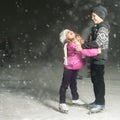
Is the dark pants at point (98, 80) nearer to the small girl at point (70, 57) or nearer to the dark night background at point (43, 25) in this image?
the small girl at point (70, 57)

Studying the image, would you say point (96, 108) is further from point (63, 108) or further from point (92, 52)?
point (92, 52)

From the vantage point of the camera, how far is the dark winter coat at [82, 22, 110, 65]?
721 centimetres

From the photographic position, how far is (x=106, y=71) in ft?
35.7

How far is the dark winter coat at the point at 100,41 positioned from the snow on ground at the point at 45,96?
0.83m

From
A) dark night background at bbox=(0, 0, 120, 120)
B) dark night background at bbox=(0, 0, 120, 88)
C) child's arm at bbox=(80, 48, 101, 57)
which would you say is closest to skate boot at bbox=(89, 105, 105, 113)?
child's arm at bbox=(80, 48, 101, 57)

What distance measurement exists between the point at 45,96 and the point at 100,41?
72.5 inches

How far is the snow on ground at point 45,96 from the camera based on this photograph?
7324mm

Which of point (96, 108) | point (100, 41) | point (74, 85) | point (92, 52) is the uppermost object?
point (100, 41)

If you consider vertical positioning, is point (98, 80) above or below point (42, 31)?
below

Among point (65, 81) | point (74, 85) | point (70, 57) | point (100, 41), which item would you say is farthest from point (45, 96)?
point (100, 41)

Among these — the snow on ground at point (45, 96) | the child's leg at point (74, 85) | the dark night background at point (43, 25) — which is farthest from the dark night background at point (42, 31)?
the child's leg at point (74, 85)

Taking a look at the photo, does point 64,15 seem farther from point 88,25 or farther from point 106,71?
point 106,71

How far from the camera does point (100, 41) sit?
7207mm

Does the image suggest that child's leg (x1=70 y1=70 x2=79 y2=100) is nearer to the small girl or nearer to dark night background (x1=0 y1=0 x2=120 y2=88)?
the small girl
